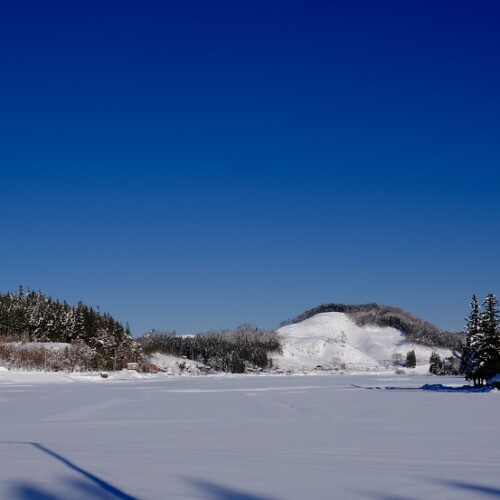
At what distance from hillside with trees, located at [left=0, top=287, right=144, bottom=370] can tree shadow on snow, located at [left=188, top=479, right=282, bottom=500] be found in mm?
99585

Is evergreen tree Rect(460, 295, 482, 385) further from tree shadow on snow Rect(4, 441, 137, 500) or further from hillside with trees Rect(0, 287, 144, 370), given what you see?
hillside with trees Rect(0, 287, 144, 370)

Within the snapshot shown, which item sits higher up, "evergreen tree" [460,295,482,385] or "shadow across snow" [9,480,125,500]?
"evergreen tree" [460,295,482,385]

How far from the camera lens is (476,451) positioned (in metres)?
13.9

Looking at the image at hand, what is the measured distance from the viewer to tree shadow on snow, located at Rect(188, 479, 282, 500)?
364 inches

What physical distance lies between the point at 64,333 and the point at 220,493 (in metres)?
128

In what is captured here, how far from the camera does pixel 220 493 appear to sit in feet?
31.2

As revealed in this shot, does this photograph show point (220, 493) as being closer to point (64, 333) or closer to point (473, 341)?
point (473, 341)

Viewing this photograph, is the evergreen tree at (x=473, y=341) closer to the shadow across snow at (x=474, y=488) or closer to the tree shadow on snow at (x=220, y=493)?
the shadow across snow at (x=474, y=488)

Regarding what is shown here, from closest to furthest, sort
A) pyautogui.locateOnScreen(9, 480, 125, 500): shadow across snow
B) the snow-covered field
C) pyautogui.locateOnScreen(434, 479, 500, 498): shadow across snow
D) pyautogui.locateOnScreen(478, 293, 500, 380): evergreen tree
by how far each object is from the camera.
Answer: pyautogui.locateOnScreen(9, 480, 125, 500): shadow across snow < pyautogui.locateOnScreen(434, 479, 500, 498): shadow across snow < the snow-covered field < pyautogui.locateOnScreen(478, 293, 500, 380): evergreen tree

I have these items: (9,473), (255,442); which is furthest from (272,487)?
(255,442)

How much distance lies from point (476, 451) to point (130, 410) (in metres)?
17.3

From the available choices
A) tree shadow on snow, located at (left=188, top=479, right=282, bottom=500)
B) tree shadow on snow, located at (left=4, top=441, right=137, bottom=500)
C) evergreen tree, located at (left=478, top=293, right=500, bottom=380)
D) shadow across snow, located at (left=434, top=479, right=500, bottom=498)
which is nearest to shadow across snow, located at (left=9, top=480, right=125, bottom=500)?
tree shadow on snow, located at (left=4, top=441, right=137, bottom=500)

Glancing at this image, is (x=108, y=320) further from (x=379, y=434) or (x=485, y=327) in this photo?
(x=379, y=434)

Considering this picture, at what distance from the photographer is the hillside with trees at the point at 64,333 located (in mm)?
110312
